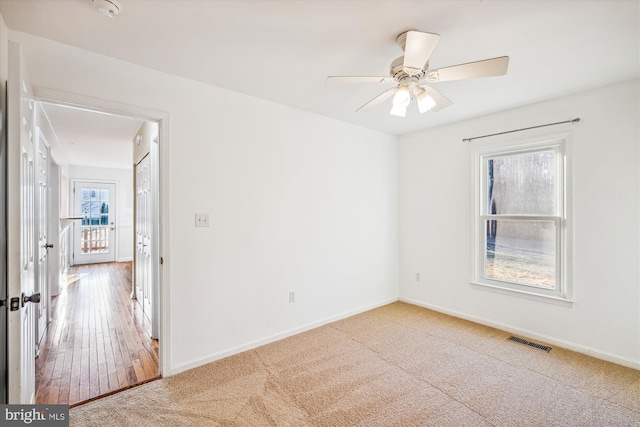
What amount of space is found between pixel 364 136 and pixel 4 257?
352cm

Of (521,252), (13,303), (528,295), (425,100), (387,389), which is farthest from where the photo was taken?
(521,252)

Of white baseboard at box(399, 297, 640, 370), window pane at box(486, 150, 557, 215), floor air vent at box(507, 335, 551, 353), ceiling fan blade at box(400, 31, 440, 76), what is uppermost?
ceiling fan blade at box(400, 31, 440, 76)

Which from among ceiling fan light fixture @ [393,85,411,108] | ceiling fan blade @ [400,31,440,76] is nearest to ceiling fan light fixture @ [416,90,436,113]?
ceiling fan light fixture @ [393,85,411,108]

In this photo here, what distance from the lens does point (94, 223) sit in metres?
7.68

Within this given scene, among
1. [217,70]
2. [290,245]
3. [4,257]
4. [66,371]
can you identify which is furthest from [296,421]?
[217,70]

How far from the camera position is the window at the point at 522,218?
298cm

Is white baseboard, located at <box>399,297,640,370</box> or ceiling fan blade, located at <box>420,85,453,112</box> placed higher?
ceiling fan blade, located at <box>420,85,453,112</box>

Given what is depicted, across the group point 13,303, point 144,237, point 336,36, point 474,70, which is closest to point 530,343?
point 474,70

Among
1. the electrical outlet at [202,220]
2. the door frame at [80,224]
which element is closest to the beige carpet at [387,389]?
the electrical outlet at [202,220]

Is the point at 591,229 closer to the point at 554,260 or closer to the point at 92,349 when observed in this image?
the point at 554,260

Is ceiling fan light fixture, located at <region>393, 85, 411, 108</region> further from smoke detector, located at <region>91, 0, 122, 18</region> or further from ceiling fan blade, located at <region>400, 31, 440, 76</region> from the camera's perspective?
smoke detector, located at <region>91, 0, 122, 18</region>

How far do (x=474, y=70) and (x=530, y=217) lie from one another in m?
2.14

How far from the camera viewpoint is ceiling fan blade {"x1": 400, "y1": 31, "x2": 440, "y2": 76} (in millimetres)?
1503

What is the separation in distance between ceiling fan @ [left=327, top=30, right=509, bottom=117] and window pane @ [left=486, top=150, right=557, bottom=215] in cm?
165
